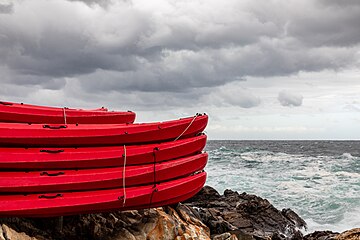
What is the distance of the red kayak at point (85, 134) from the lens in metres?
5.52

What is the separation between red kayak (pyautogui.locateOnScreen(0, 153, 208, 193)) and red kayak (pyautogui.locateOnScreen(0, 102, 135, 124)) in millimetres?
993

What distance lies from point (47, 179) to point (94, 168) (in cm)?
66

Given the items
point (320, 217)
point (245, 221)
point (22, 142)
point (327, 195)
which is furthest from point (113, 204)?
point (327, 195)

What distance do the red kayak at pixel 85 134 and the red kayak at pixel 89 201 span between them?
27.4 inches

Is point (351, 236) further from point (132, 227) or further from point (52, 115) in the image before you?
point (52, 115)

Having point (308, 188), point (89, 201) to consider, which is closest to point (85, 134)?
point (89, 201)

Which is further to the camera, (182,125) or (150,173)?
(182,125)

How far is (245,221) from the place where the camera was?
9.86 m

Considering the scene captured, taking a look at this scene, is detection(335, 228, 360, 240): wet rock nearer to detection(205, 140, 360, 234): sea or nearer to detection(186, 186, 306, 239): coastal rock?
detection(186, 186, 306, 239): coastal rock

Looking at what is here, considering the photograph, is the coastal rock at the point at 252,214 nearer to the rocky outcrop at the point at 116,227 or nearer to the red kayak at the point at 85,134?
the rocky outcrop at the point at 116,227

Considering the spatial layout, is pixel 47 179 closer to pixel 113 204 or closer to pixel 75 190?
pixel 75 190

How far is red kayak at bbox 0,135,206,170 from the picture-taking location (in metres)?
5.40

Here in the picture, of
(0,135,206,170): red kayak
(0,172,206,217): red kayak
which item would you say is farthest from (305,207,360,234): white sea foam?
(0,135,206,170): red kayak

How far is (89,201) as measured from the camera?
5.60 meters
